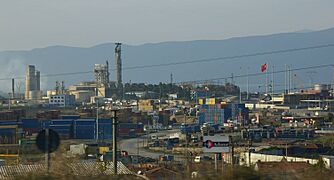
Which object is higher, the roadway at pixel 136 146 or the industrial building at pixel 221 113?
the industrial building at pixel 221 113

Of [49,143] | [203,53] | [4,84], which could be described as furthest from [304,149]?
[203,53]

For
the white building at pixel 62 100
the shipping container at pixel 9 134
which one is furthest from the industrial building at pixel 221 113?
the white building at pixel 62 100

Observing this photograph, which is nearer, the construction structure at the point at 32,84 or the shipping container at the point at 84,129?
the shipping container at the point at 84,129

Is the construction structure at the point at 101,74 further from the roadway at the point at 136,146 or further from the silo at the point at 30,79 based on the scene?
the roadway at the point at 136,146

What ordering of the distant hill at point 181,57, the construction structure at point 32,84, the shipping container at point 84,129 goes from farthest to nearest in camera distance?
1. the distant hill at point 181,57
2. the construction structure at point 32,84
3. the shipping container at point 84,129

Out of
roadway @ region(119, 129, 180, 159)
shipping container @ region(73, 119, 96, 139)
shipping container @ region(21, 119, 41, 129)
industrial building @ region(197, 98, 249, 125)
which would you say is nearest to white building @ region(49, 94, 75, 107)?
industrial building @ region(197, 98, 249, 125)

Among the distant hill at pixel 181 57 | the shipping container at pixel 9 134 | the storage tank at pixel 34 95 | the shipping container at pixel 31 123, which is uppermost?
the distant hill at pixel 181 57

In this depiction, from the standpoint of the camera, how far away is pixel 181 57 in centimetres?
12962

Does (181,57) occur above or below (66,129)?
above

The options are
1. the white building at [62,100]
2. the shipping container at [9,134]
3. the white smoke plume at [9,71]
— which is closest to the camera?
the shipping container at [9,134]

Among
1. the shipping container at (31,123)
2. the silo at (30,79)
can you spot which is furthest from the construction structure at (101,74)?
the shipping container at (31,123)

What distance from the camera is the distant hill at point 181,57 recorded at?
334 feet

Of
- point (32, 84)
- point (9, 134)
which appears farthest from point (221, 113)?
point (32, 84)

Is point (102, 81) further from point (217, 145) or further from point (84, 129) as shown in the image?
point (217, 145)
